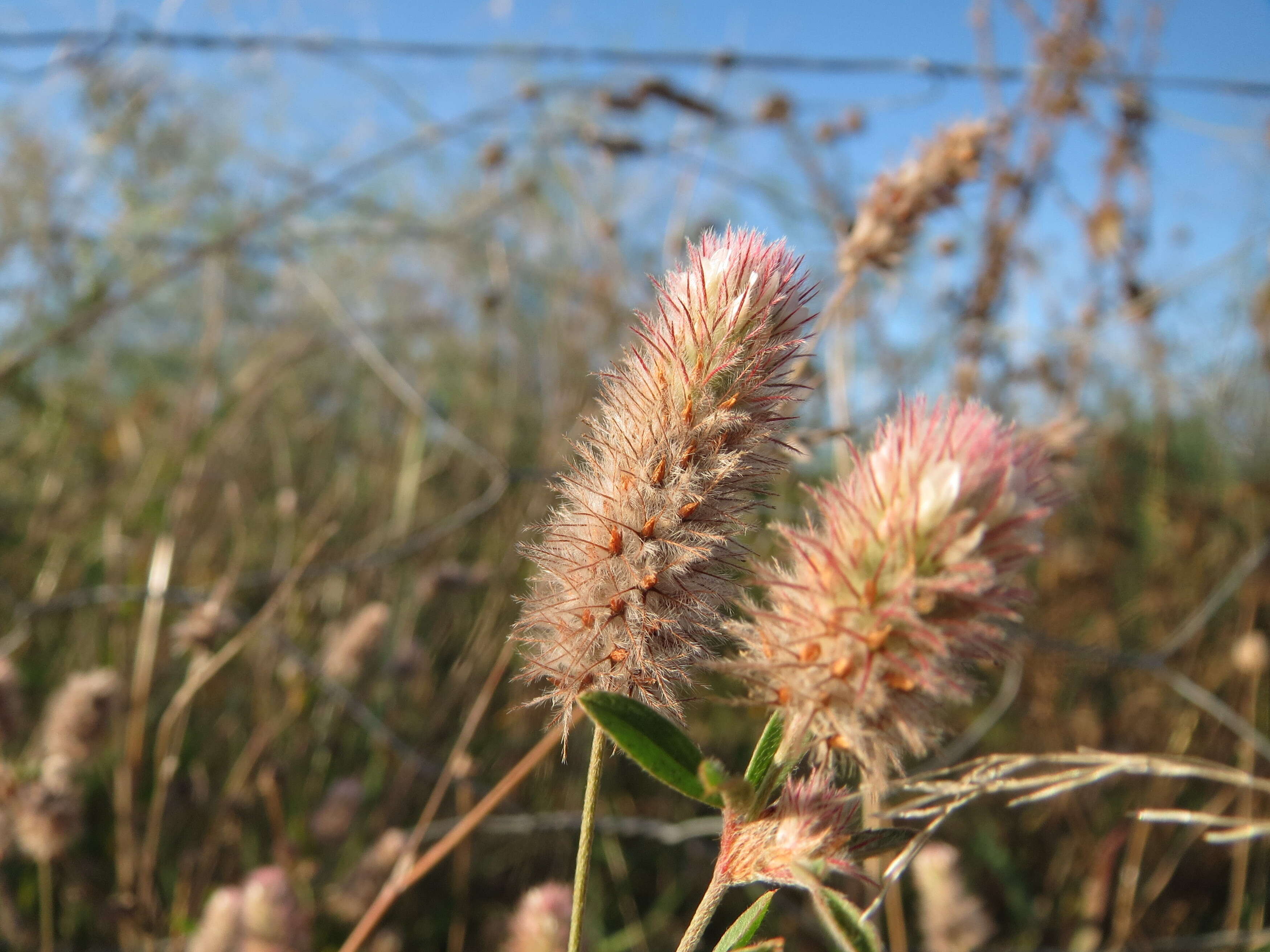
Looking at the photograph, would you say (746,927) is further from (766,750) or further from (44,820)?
(44,820)

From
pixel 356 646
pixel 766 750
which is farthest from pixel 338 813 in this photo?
pixel 766 750

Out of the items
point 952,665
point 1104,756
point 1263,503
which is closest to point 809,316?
point 952,665

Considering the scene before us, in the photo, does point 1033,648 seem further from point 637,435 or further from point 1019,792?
point 637,435

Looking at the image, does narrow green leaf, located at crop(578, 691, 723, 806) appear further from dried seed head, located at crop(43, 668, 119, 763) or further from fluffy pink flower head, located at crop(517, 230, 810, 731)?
dried seed head, located at crop(43, 668, 119, 763)

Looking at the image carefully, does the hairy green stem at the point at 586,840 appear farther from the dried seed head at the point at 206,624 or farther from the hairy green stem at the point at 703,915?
the dried seed head at the point at 206,624

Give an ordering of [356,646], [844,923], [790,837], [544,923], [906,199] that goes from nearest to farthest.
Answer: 1. [844,923]
2. [790,837]
3. [544,923]
4. [906,199]
5. [356,646]

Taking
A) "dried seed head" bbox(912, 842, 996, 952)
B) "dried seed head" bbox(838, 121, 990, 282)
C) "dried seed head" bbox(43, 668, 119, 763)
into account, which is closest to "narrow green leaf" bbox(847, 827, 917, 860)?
"dried seed head" bbox(838, 121, 990, 282)

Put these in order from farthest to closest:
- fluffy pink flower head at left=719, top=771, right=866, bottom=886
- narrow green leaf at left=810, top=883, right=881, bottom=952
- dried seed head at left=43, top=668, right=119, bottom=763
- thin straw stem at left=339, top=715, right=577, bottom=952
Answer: dried seed head at left=43, top=668, right=119, bottom=763, thin straw stem at left=339, top=715, right=577, bottom=952, fluffy pink flower head at left=719, top=771, right=866, bottom=886, narrow green leaf at left=810, top=883, right=881, bottom=952
